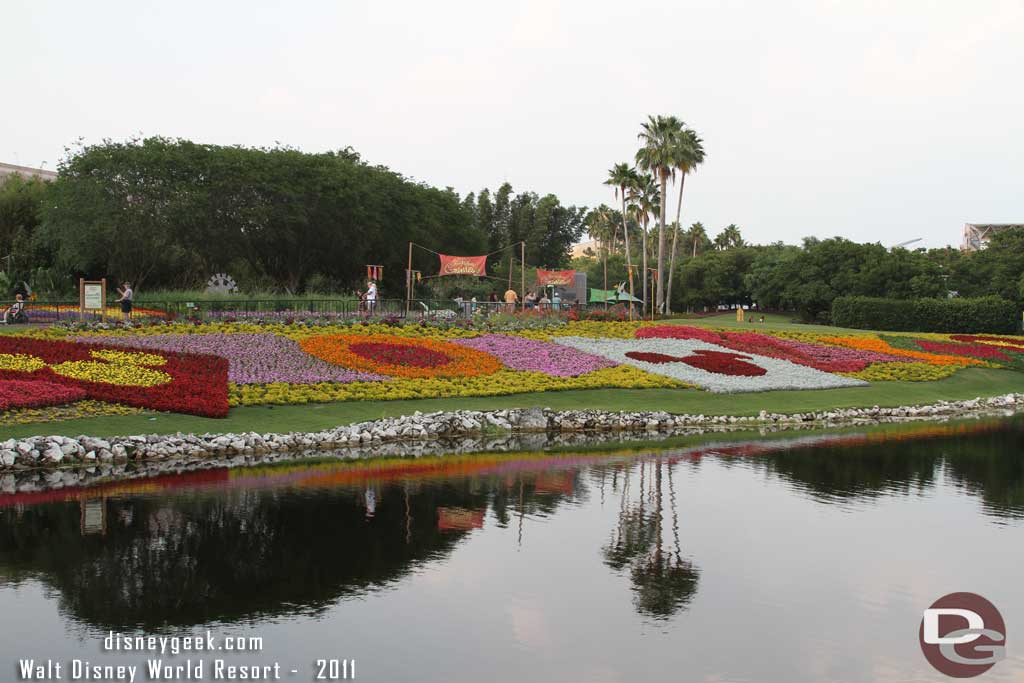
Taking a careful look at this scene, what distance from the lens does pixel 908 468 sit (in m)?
19.9

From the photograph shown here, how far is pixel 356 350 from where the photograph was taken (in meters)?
31.4

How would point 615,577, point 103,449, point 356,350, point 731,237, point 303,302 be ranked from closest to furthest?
point 615,577 < point 103,449 < point 356,350 < point 303,302 < point 731,237

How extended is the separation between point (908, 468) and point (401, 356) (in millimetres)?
16821

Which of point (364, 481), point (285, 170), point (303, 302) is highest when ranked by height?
point (285, 170)

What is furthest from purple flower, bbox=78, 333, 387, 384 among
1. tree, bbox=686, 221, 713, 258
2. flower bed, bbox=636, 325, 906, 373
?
tree, bbox=686, 221, 713, 258

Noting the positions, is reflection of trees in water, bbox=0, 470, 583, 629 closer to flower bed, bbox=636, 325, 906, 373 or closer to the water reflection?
the water reflection

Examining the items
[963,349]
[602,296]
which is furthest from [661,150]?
[963,349]

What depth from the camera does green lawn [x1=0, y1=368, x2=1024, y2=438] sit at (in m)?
21.0

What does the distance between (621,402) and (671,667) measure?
19.7 m

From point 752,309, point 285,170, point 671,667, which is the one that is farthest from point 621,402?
point 752,309

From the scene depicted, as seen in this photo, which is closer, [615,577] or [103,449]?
[615,577]

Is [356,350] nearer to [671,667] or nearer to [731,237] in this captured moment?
[671,667]

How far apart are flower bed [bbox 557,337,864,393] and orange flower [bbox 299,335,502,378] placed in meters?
5.88

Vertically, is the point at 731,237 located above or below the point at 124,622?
above
